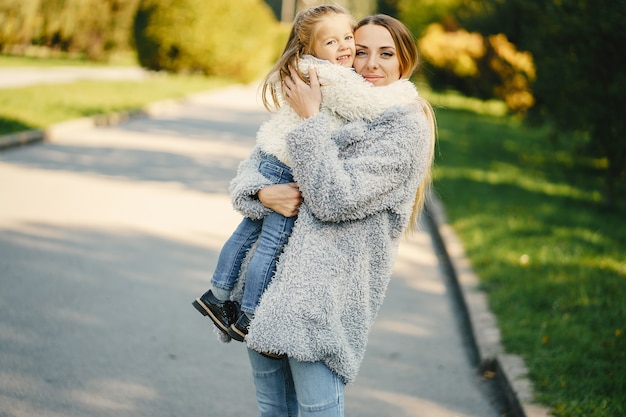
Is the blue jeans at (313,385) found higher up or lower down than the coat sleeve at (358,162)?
lower down

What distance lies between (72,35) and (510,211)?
30.6 metres

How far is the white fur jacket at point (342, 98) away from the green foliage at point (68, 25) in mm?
30195

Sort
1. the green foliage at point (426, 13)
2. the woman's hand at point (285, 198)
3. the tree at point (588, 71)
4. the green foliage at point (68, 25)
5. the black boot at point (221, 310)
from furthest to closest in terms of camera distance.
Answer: the green foliage at point (426, 13), the green foliage at point (68, 25), the tree at point (588, 71), the black boot at point (221, 310), the woman's hand at point (285, 198)

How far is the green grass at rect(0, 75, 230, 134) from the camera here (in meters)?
12.6

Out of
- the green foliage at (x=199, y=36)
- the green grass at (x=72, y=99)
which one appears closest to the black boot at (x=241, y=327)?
the green grass at (x=72, y=99)

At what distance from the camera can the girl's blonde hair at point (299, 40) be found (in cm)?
241

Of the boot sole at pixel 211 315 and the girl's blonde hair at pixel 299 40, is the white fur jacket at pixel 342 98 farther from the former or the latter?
the boot sole at pixel 211 315

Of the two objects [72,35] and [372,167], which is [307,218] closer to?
[372,167]

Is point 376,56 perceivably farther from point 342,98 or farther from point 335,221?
point 335,221

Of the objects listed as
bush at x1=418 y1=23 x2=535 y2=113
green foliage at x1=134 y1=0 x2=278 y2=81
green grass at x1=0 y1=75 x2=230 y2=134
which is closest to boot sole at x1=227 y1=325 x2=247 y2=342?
green grass at x1=0 y1=75 x2=230 y2=134

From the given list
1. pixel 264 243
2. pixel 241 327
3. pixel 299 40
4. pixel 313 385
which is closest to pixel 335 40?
pixel 299 40

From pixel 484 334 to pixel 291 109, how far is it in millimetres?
3252

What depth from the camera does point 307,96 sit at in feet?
7.63

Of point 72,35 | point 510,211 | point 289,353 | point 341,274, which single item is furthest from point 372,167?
point 72,35
